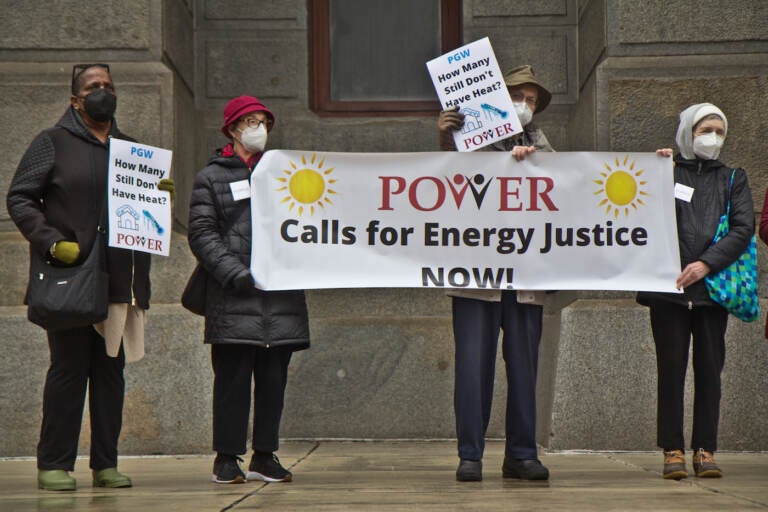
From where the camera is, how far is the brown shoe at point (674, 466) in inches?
228

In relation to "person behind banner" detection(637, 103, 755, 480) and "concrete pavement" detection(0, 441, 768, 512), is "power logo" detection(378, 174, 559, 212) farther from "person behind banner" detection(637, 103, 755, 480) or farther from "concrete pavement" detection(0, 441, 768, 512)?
"concrete pavement" detection(0, 441, 768, 512)

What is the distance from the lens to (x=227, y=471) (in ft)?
18.5

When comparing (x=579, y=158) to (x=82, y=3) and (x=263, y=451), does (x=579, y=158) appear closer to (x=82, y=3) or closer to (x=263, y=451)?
(x=263, y=451)

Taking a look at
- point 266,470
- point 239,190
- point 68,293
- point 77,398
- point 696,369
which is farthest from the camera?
point 696,369

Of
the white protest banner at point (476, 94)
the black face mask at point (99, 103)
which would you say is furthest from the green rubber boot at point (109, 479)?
the white protest banner at point (476, 94)

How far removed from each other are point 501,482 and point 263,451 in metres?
1.15

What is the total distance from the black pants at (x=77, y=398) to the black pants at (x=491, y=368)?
165cm

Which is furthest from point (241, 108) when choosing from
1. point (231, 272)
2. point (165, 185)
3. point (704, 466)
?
point (704, 466)

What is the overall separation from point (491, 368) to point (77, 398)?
6.54ft

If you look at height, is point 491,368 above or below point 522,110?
below

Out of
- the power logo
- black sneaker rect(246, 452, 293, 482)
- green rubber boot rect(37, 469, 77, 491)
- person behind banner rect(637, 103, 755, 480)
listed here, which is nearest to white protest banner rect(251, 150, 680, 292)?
the power logo

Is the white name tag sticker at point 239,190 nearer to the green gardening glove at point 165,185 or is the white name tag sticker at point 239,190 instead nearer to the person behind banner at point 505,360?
the green gardening glove at point 165,185

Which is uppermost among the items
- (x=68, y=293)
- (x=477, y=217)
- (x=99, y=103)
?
(x=99, y=103)

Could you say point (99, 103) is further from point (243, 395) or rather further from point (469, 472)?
point (469, 472)
